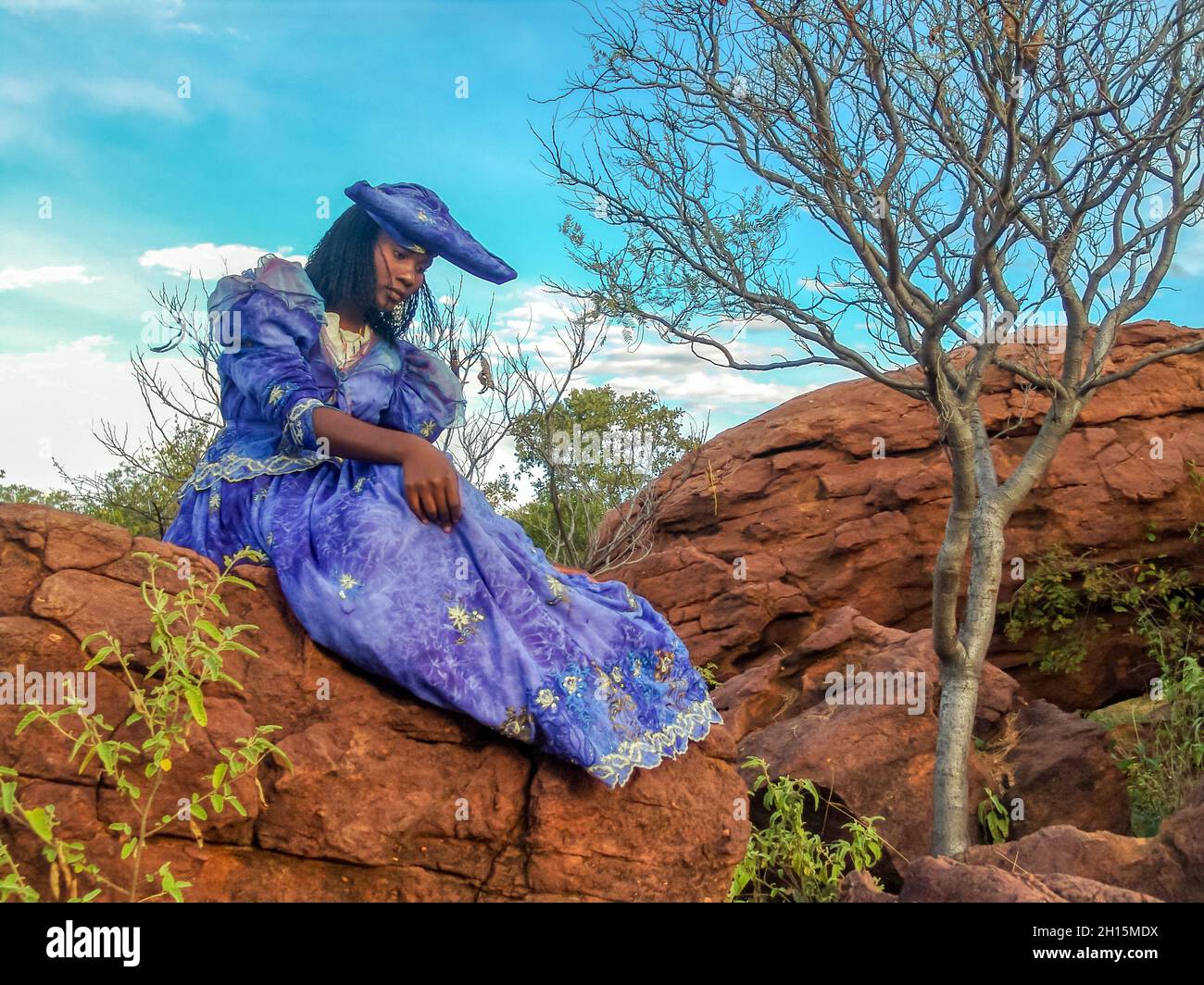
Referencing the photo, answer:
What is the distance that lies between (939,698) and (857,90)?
373 cm

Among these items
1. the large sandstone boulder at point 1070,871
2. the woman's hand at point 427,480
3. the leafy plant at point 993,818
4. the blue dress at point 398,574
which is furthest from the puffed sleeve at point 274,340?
the leafy plant at point 993,818

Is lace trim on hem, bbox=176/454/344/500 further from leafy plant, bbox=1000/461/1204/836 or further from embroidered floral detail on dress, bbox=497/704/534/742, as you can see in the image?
leafy plant, bbox=1000/461/1204/836

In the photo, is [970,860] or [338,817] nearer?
[338,817]

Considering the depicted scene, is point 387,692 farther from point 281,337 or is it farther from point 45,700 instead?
point 281,337

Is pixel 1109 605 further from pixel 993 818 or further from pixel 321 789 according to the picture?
pixel 321 789

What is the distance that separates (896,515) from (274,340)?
709 centimetres

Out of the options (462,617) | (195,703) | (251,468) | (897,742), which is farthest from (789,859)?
(195,703)

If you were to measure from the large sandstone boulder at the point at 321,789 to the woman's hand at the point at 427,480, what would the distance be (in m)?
0.52

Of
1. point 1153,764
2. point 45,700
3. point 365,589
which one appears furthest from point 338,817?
point 1153,764

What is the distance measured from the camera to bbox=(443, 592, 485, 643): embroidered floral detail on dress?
10.8ft

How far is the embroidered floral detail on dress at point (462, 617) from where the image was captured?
3.30 metres

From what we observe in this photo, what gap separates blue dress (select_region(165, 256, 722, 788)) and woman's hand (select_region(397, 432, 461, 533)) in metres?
0.06

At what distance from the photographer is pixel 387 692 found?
333cm

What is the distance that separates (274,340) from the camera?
3551 mm
